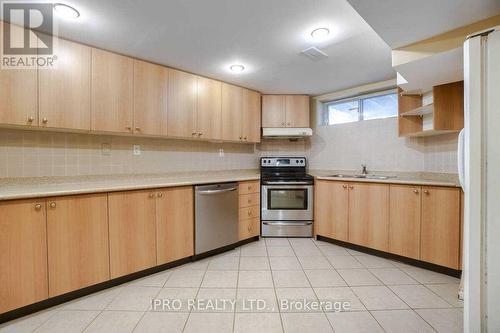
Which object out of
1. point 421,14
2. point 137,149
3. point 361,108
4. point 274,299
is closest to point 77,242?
point 137,149

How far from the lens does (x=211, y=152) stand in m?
3.32

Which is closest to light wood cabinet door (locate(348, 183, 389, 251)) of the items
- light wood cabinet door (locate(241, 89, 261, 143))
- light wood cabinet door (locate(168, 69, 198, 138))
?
light wood cabinet door (locate(241, 89, 261, 143))

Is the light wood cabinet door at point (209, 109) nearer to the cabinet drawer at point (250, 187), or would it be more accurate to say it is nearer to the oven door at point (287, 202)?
the cabinet drawer at point (250, 187)

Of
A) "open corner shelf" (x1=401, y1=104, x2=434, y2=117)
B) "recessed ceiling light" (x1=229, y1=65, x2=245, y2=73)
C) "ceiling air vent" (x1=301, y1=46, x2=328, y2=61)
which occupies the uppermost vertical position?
"recessed ceiling light" (x1=229, y1=65, x2=245, y2=73)

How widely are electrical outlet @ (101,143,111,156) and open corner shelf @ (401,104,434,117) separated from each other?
133 inches

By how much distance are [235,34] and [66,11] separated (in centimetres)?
124

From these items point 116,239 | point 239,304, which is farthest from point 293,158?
point 116,239

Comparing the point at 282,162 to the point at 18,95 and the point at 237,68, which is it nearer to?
the point at 237,68

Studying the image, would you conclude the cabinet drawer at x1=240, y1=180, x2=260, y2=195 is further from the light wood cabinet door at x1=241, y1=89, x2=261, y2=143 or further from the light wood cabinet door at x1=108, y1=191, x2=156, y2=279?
the light wood cabinet door at x1=108, y1=191, x2=156, y2=279

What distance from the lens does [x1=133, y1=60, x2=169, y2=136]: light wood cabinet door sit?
232 cm

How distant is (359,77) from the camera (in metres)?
2.91

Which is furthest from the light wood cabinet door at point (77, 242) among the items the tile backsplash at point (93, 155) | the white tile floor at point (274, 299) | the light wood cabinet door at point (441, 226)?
the light wood cabinet door at point (441, 226)

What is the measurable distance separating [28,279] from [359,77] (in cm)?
387

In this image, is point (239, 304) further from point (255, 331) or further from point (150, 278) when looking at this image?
point (150, 278)
